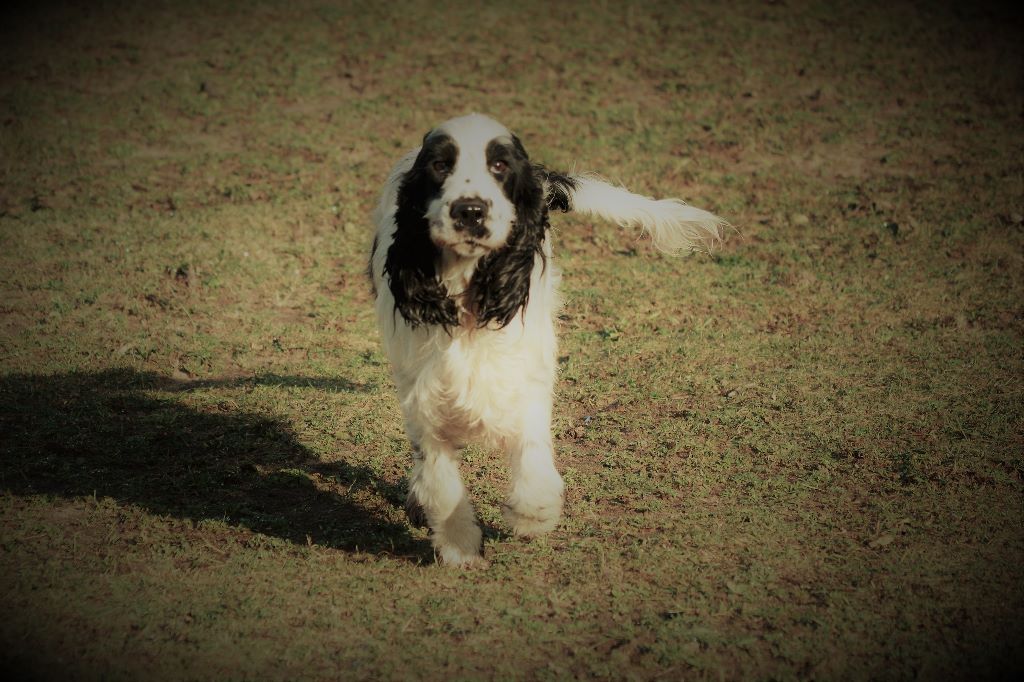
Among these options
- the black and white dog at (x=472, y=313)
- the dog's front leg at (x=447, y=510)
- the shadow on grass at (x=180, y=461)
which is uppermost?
the black and white dog at (x=472, y=313)

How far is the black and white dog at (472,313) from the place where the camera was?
13.8 feet

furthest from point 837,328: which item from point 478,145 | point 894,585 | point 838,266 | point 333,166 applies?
point 333,166

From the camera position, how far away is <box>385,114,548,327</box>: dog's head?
13.4ft

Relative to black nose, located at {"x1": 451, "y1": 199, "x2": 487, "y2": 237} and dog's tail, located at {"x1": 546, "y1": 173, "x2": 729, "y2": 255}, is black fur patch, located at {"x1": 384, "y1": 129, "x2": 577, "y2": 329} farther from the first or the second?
dog's tail, located at {"x1": 546, "y1": 173, "x2": 729, "y2": 255}

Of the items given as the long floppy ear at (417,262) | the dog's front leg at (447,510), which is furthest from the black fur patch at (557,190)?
the dog's front leg at (447,510)

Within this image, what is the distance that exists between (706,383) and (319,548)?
3061 millimetres

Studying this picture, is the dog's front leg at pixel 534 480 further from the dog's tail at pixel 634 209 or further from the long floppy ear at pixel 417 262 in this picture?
the dog's tail at pixel 634 209

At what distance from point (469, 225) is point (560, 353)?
3.38 meters

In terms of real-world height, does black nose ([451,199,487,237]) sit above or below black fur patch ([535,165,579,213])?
below

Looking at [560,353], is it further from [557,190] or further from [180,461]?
[180,461]

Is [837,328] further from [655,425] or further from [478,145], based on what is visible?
[478,145]

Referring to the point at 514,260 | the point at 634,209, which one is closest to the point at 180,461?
the point at 514,260

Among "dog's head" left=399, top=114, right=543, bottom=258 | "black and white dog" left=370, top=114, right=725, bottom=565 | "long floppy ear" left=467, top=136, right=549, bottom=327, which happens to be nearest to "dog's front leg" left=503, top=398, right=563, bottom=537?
"black and white dog" left=370, top=114, right=725, bottom=565

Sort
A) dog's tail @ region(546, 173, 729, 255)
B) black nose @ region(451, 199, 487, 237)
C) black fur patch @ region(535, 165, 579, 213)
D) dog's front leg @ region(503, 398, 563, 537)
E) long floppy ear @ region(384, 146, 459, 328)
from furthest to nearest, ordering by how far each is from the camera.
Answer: dog's tail @ region(546, 173, 729, 255) → black fur patch @ region(535, 165, 579, 213) → dog's front leg @ region(503, 398, 563, 537) → long floppy ear @ region(384, 146, 459, 328) → black nose @ region(451, 199, 487, 237)
